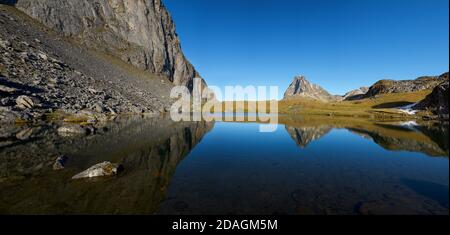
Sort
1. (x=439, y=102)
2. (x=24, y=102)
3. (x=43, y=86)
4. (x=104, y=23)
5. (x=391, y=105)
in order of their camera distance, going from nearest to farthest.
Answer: (x=24, y=102) < (x=43, y=86) < (x=439, y=102) < (x=391, y=105) < (x=104, y=23)

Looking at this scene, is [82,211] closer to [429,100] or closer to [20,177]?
[20,177]

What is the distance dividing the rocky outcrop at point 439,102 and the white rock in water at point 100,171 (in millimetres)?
108805

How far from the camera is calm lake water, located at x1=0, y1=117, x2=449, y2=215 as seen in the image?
11.3 m

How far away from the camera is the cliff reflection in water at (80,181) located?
11.1 m

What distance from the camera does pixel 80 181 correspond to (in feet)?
46.9

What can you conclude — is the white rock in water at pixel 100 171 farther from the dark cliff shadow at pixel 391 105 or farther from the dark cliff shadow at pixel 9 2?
the dark cliff shadow at pixel 391 105

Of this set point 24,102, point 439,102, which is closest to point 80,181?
point 24,102

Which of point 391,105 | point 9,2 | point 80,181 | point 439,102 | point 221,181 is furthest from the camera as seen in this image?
point 391,105

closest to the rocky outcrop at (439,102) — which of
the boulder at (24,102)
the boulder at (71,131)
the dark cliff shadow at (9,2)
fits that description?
the boulder at (71,131)

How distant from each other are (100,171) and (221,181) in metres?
8.61

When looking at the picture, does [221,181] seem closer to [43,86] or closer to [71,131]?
[71,131]

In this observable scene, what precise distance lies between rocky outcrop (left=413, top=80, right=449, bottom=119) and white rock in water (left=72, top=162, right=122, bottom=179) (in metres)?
109
